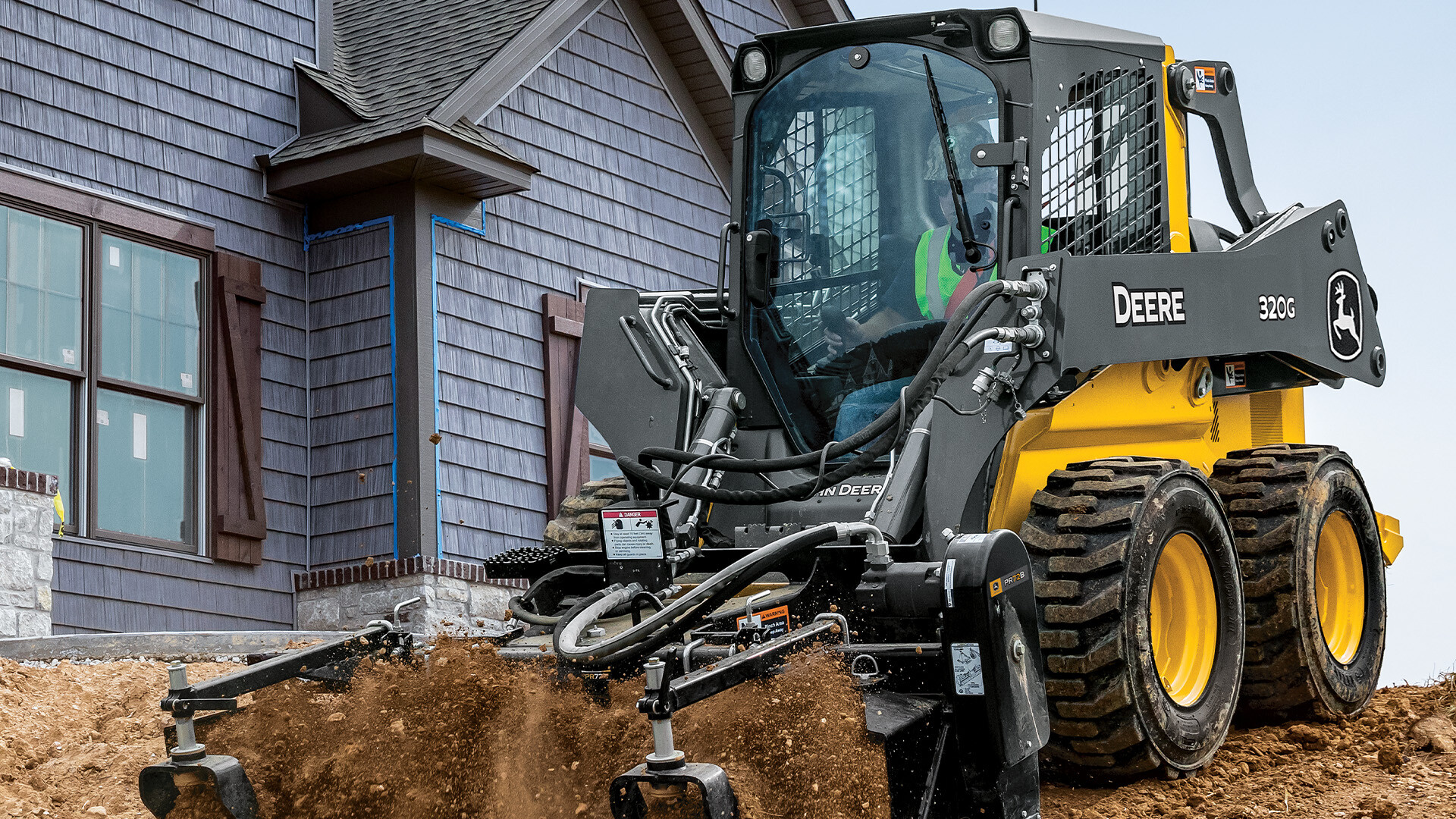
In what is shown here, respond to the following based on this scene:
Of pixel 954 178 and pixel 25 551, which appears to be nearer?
pixel 954 178

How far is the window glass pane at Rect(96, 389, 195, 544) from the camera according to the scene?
9.95 m

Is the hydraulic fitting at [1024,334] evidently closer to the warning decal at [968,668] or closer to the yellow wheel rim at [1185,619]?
the yellow wheel rim at [1185,619]

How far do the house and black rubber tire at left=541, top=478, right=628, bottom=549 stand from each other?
3.14 m

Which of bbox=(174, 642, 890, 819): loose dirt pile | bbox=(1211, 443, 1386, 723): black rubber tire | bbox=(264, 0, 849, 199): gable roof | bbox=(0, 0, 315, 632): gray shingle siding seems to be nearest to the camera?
bbox=(174, 642, 890, 819): loose dirt pile

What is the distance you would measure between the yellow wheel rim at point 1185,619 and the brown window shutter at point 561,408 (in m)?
6.58

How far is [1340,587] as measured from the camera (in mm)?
7160

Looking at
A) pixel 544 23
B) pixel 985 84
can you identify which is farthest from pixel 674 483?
pixel 544 23

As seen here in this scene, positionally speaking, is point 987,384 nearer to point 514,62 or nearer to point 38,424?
point 38,424

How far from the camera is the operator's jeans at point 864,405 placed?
6391 mm

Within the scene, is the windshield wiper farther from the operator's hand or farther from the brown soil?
the brown soil

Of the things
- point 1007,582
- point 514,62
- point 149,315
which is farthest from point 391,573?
point 1007,582

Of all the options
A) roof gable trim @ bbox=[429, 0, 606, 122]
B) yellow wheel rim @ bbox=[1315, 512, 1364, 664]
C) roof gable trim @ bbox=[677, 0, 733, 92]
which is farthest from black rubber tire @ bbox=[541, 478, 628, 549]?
roof gable trim @ bbox=[677, 0, 733, 92]

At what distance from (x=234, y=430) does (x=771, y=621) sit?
6685 mm

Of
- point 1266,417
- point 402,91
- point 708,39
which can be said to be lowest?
point 1266,417
